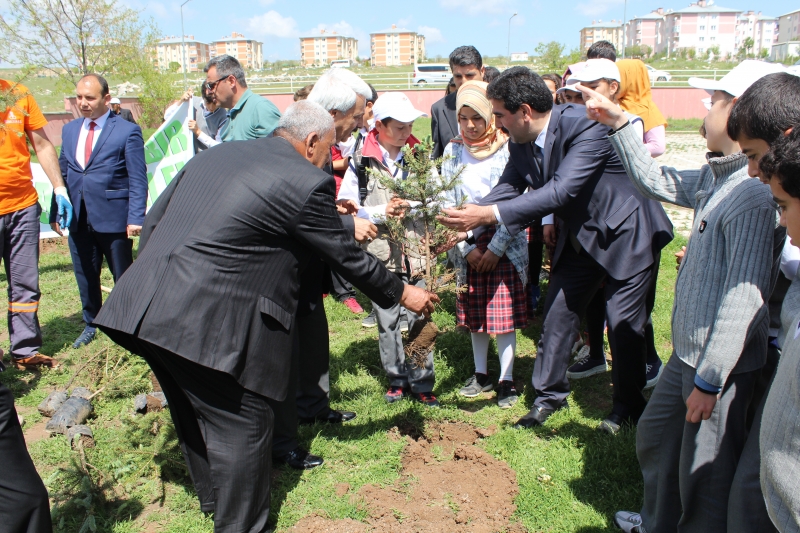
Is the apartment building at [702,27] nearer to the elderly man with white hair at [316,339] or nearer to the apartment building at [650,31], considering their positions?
the apartment building at [650,31]

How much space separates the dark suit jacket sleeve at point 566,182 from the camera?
137 inches

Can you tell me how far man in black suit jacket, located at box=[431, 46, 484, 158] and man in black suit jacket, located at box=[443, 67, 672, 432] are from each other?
2.50 metres

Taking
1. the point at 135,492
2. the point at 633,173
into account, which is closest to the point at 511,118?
the point at 633,173

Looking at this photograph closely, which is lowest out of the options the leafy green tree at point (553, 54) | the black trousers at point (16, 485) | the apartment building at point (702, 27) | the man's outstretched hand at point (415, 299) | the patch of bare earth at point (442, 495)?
the patch of bare earth at point (442, 495)

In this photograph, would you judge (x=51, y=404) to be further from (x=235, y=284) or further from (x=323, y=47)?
(x=323, y=47)

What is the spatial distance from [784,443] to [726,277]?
794 millimetres

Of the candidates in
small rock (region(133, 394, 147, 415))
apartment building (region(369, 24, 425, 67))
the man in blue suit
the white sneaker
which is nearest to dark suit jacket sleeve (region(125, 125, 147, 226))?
the man in blue suit

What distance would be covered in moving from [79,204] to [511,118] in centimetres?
402

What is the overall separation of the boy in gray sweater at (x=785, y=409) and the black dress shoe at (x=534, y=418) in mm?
2249

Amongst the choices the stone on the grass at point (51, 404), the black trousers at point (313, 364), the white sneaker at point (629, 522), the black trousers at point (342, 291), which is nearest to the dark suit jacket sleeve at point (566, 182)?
the black trousers at point (313, 364)

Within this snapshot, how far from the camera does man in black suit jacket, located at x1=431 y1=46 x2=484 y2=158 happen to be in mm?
6117

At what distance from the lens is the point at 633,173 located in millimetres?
2771

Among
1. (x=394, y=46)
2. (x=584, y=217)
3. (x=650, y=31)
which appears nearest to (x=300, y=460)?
(x=584, y=217)

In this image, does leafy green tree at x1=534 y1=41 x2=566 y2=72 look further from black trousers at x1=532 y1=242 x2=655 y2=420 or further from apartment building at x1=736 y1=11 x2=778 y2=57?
apartment building at x1=736 y1=11 x2=778 y2=57
